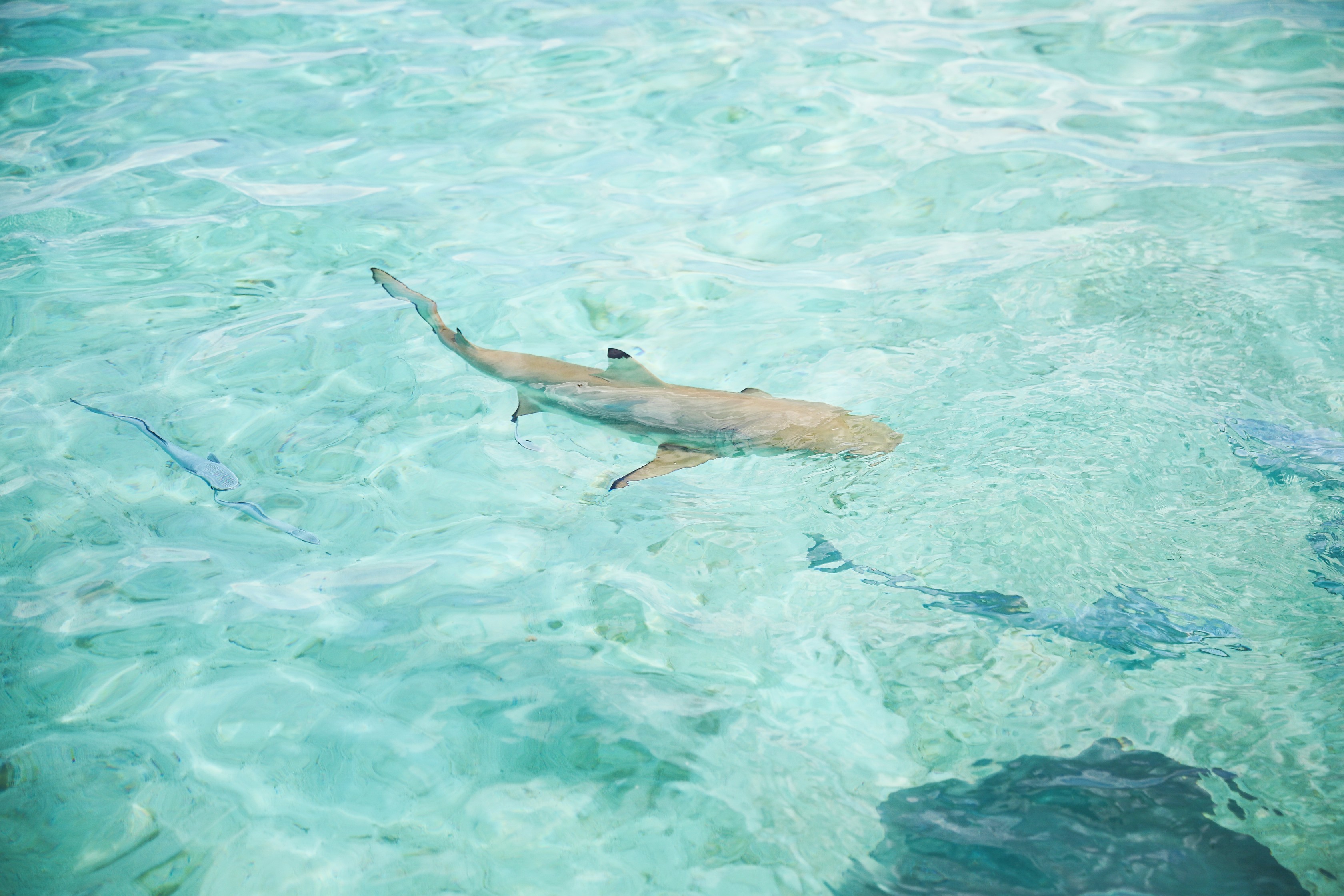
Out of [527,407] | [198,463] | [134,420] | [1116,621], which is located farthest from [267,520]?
[1116,621]

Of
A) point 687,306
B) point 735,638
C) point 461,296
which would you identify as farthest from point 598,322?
point 735,638

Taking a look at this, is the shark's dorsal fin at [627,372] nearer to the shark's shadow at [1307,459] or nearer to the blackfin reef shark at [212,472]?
the blackfin reef shark at [212,472]

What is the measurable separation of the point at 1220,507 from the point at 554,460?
151 inches

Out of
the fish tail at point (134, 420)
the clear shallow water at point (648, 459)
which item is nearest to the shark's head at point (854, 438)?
the clear shallow water at point (648, 459)

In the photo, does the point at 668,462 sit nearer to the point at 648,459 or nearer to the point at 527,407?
the point at 648,459

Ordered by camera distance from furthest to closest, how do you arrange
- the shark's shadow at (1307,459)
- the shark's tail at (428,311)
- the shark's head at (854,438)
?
the shark's tail at (428,311)
the shark's head at (854,438)
the shark's shadow at (1307,459)

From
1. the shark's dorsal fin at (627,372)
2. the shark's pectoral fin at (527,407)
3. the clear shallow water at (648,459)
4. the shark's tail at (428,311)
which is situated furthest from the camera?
the shark's tail at (428,311)

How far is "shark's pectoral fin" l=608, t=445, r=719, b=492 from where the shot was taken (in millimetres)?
4355

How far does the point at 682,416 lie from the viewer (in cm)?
459

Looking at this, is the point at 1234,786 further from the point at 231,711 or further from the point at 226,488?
the point at 226,488

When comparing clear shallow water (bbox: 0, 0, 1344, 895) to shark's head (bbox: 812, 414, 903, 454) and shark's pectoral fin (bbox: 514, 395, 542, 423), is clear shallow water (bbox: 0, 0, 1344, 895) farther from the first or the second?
shark's pectoral fin (bbox: 514, 395, 542, 423)

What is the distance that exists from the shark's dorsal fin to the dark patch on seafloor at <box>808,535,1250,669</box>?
1685 mm

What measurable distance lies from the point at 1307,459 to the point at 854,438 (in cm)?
268

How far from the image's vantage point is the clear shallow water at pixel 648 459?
11.5 feet
